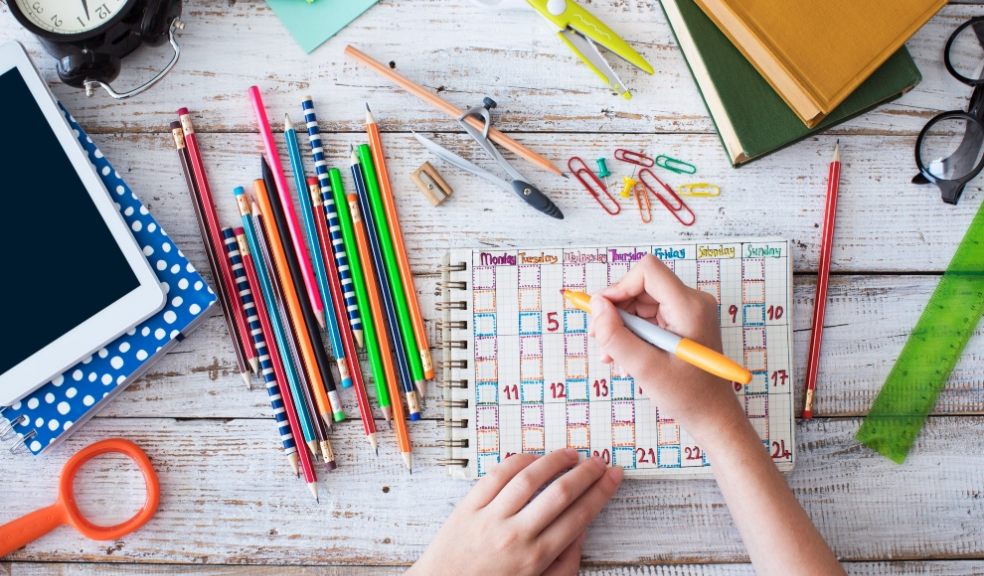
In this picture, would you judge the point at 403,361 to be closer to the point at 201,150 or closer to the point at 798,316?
the point at 201,150

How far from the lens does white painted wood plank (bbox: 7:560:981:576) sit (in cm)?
115

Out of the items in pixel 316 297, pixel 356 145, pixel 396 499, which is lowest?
pixel 396 499

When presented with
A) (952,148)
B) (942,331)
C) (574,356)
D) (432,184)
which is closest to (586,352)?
(574,356)

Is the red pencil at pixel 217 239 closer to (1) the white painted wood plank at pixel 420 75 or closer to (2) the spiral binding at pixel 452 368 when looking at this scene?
(1) the white painted wood plank at pixel 420 75

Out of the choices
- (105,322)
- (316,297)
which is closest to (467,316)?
(316,297)

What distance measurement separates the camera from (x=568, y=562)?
110cm

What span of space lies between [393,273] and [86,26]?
0.59m

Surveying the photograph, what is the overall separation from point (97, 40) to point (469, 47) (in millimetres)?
573

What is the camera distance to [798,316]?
1.17 metres

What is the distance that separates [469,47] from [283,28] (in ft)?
1.01

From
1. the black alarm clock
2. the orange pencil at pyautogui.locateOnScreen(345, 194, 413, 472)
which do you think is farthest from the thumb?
the black alarm clock

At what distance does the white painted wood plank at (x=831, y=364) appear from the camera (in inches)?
46.1

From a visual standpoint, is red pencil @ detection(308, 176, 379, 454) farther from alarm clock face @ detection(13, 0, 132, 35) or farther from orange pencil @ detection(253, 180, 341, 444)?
alarm clock face @ detection(13, 0, 132, 35)

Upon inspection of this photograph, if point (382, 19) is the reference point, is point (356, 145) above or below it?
below
